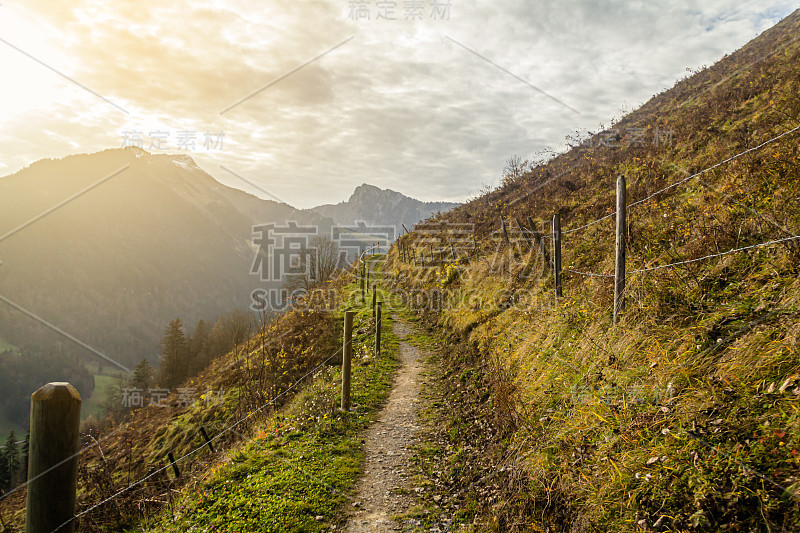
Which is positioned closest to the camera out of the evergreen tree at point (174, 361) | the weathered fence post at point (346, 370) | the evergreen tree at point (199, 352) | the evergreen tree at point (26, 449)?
the evergreen tree at point (26, 449)

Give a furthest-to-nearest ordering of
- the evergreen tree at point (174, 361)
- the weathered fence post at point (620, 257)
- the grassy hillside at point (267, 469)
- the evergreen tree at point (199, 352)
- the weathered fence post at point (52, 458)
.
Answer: the evergreen tree at point (199, 352) < the evergreen tree at point (174, 361) < the weathered fence post at point (620, 257) < the grassy hillside at point (267, 469) < the weathered fence post at point (52, 458)

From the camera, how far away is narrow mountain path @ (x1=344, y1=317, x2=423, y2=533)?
17.0 feet

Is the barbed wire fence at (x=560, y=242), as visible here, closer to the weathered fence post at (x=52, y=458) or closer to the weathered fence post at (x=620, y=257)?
the weathered fence post at (x=620, y=257)

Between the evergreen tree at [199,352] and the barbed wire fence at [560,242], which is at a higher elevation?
the barbed wire fence at [560,242]

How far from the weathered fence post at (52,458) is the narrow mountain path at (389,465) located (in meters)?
3.27

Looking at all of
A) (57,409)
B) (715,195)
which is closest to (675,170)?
(715,195)

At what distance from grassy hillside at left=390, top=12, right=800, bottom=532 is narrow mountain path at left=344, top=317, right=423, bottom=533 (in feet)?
2.37

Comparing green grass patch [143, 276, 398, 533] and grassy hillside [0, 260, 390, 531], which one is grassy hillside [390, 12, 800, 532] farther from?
grassy hillside [0, 260, 390, 531]

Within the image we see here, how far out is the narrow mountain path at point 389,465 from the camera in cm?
520

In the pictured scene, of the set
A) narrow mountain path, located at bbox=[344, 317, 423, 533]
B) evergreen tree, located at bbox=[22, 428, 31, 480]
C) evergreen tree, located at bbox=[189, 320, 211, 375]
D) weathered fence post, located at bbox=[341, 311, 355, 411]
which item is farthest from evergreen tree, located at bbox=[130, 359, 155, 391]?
narrow mountain path, located at bbox=[344, 317, 423, 533]

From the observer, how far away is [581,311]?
313 inches

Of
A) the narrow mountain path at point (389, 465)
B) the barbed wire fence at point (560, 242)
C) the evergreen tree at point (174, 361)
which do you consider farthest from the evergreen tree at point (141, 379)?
the narrow mountain path at point (389, 465)

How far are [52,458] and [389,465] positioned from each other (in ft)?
16.3

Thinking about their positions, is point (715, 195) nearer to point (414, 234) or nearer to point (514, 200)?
point (514, 200)
